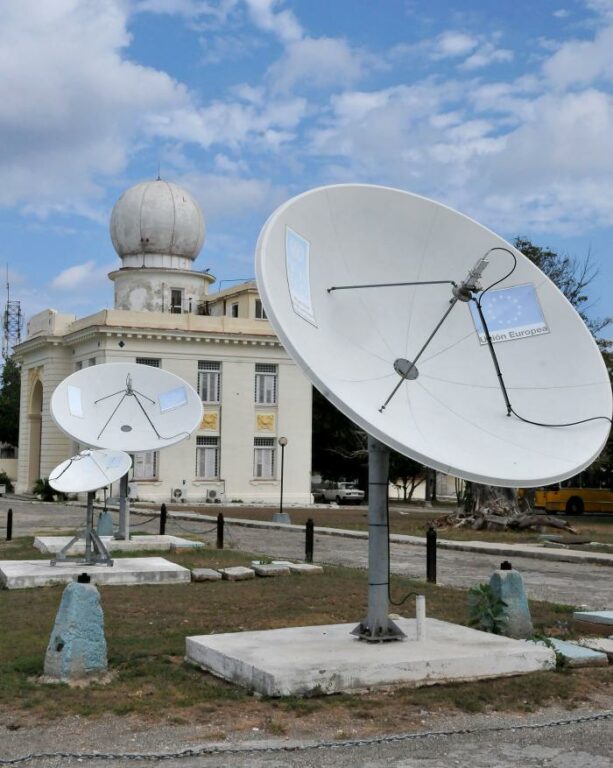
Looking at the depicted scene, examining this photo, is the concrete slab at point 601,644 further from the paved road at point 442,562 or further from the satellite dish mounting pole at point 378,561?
the paved road at point 442,562

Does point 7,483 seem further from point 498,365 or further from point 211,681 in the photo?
point 211,681

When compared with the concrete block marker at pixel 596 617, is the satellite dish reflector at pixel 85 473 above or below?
above

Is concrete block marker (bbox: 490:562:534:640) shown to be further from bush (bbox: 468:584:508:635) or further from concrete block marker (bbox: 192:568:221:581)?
concrete block marker (bbox: 192:568:221:581)

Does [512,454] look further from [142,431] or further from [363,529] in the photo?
[363,529]

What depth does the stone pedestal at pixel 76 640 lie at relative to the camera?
29.1 feet

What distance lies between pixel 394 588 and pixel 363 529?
15402mm

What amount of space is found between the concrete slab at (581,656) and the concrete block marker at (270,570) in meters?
7.49

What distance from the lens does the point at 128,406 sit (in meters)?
22.9

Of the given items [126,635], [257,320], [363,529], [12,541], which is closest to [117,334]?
[257,320]

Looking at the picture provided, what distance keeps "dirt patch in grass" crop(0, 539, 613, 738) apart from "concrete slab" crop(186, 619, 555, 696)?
0.45 ft

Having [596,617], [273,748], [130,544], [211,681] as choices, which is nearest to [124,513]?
[130,544]

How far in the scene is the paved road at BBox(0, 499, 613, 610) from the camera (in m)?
16.5

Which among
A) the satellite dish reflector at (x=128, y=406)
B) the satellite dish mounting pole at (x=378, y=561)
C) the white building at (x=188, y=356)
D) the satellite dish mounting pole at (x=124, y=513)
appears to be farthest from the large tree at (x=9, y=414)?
the satellite dish mounting pole at (x=378, y=561)

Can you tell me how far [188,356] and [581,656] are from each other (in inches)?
1680
